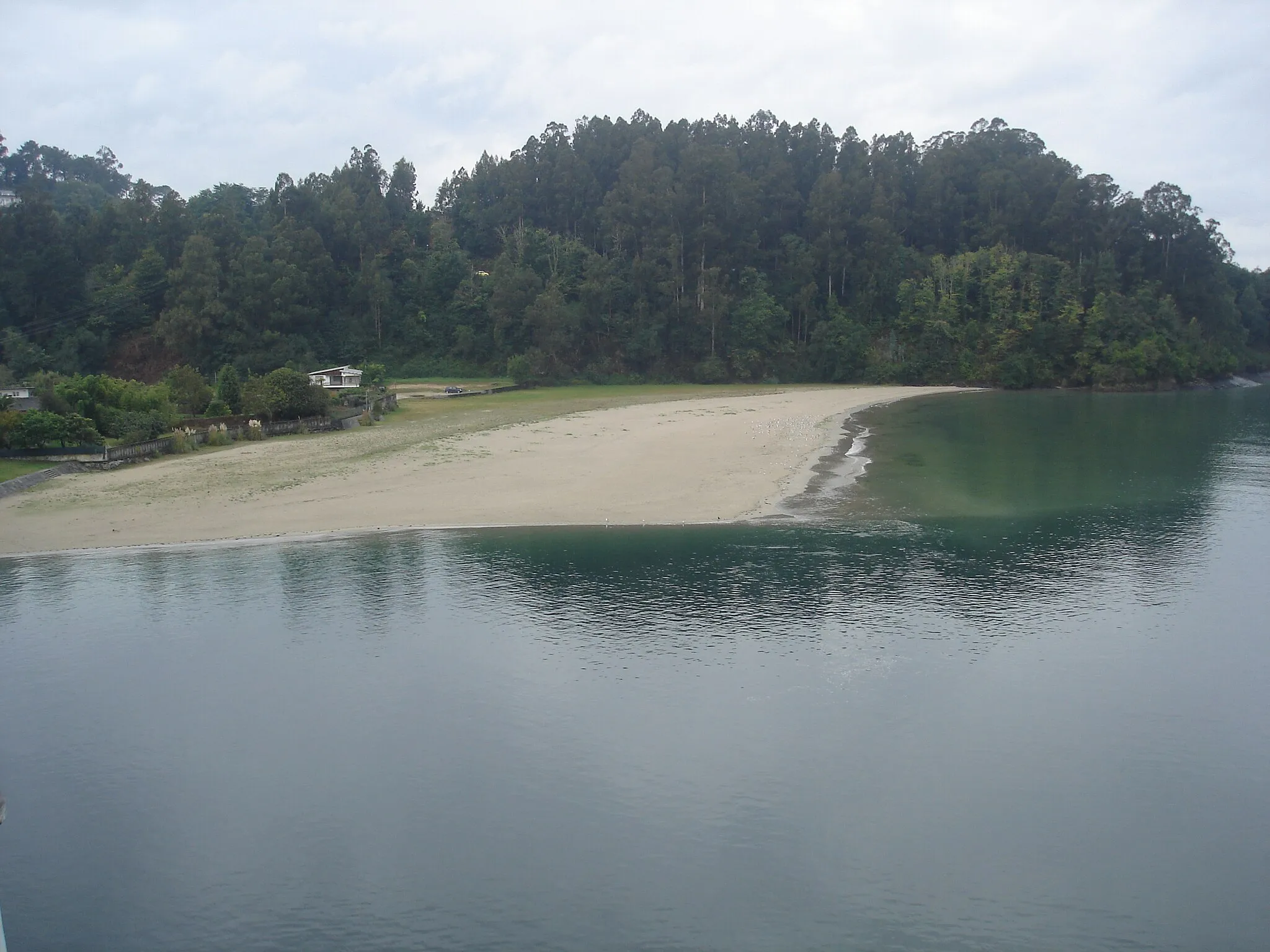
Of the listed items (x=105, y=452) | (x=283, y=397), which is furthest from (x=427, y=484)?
(x=283, y=397)

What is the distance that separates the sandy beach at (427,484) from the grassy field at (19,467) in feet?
4.07

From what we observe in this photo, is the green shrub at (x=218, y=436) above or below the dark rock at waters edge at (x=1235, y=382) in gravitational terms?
below

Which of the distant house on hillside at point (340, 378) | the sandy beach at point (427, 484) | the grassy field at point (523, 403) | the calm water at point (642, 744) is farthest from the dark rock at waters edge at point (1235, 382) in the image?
the distant house on hillside at point (340, 378)

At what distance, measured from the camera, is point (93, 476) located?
35.3m

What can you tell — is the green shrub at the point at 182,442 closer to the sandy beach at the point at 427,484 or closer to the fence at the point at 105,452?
the fence at the point at 105,452

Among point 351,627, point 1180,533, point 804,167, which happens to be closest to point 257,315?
point 804,167

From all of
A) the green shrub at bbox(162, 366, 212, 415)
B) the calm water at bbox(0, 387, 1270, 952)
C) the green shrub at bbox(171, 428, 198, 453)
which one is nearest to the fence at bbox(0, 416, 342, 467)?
the green shrub at bbox(171, 428, 198, 453)

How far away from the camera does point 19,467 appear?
35125 mm

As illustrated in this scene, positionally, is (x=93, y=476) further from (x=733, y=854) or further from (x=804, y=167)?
(x=804, y=167)

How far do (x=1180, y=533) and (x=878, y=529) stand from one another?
30.2ft

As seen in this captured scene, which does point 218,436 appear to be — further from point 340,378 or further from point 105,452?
point 340,378

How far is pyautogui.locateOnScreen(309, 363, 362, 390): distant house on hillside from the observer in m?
65.2

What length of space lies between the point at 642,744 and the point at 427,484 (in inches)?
806

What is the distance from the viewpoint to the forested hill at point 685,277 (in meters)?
83.2
